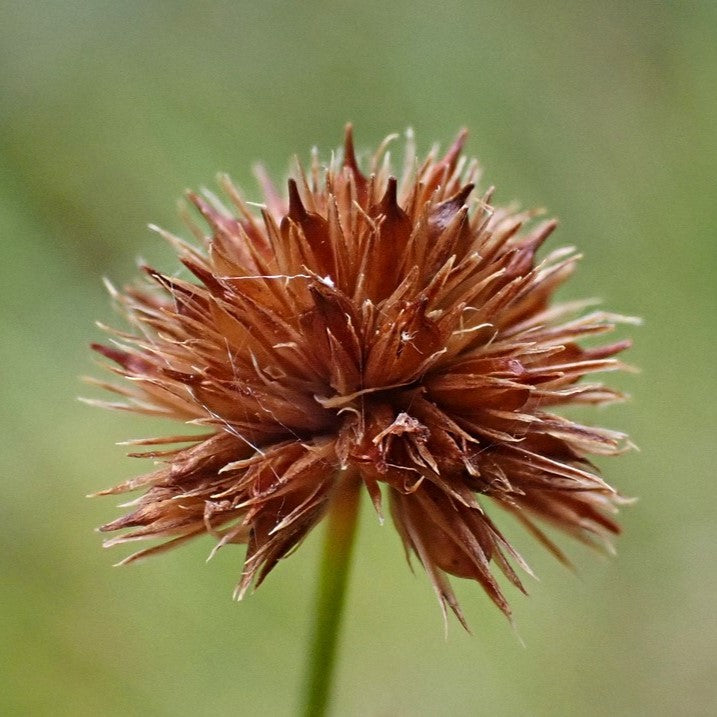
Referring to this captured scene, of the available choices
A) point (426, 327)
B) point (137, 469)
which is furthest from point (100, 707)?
point (426, 327)

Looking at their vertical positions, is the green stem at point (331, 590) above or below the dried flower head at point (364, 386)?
below

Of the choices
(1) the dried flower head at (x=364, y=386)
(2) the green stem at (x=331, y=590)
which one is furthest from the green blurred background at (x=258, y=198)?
(1) the dried flower head at (x=364, y=386)

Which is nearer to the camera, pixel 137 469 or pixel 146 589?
pixel 146 589

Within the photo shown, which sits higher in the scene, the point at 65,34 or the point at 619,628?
the point at 65,34

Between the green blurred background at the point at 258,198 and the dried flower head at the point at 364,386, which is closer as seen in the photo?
the dried flower head at the point at 364,386

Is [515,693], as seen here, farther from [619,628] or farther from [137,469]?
[137,469]

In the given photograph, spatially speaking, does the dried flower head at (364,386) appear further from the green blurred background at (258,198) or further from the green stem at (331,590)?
the green blurred background at (258,198)

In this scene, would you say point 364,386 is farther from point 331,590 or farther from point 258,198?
point 258,198
